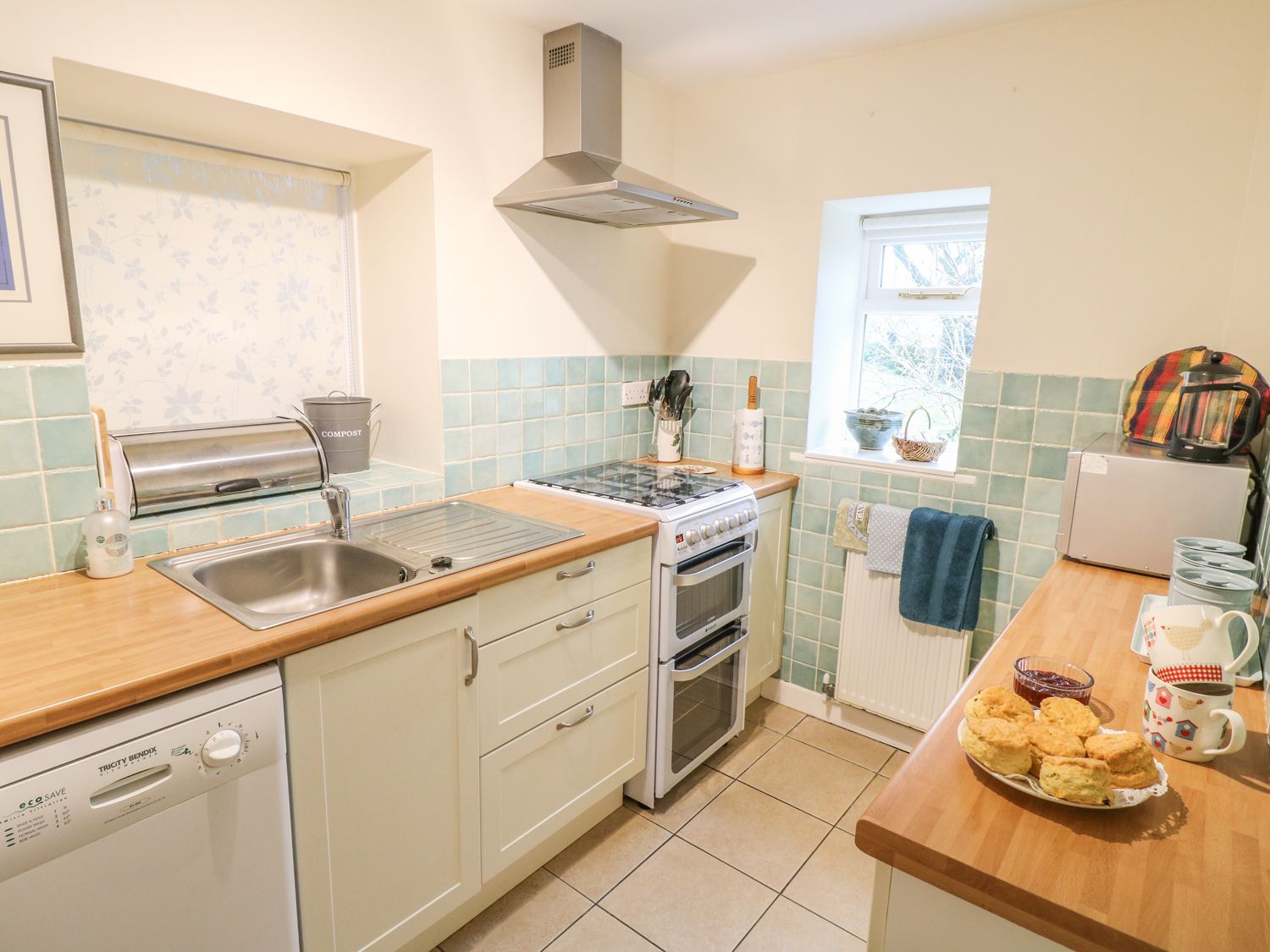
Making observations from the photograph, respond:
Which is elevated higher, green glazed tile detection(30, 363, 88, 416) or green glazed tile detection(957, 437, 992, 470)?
green glazed tile detection(30, 363, 88, 416)

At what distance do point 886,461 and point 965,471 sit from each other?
304 mm

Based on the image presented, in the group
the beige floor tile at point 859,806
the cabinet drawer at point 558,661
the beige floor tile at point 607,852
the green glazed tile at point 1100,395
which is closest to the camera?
the cabinet drawer at point 558,661

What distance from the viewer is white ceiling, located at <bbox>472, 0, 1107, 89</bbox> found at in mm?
1985

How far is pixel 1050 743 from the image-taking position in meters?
0.92

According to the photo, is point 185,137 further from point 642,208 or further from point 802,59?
point 802,59

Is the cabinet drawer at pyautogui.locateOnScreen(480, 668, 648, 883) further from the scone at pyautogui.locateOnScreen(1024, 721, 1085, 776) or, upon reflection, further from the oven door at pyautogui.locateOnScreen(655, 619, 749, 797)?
the scone at pyautogui.locateOnScreen(1024, 721, 1085, 776)

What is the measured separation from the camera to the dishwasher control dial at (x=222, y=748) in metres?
1.13

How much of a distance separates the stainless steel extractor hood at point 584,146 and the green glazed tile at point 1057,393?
1.09 metres

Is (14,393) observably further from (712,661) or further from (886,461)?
(886,461)

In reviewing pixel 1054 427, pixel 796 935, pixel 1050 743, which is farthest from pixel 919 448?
pixel 1050 743

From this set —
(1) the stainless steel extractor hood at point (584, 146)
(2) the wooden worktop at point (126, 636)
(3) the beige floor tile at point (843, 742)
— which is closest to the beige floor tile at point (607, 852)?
(3) the beige floor tile at point (843, 742)

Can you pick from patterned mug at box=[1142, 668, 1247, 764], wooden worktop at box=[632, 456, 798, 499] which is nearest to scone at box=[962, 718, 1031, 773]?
patterned mug at box=[1142, 668, 1247, 764]

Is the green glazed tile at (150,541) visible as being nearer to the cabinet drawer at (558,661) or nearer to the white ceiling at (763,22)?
the cabinet drawer at (558,661)

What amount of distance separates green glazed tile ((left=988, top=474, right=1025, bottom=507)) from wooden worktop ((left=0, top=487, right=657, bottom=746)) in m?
1.53
